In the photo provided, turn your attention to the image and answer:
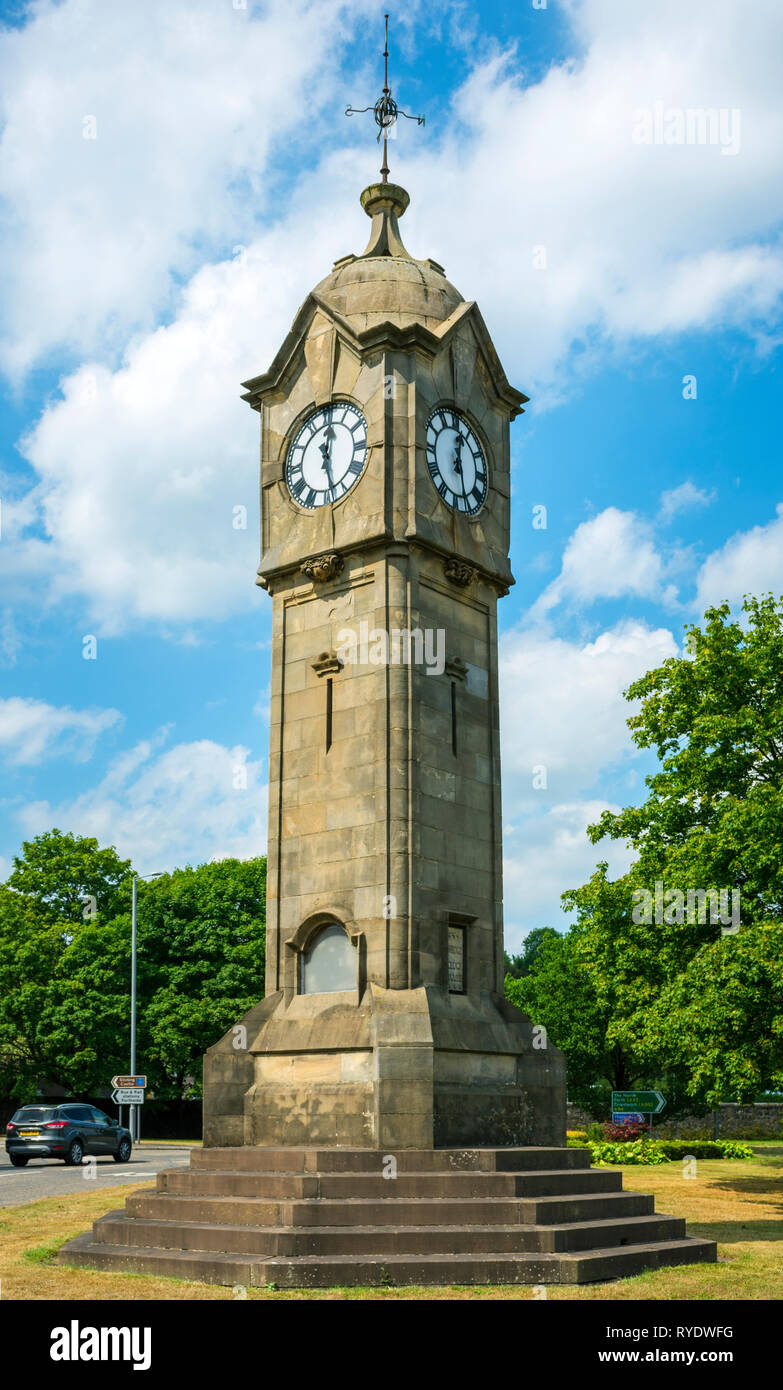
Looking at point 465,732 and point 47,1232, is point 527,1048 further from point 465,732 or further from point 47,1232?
point 47,1232

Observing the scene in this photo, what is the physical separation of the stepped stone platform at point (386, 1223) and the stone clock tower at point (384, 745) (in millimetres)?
840

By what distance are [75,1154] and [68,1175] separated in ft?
12.8

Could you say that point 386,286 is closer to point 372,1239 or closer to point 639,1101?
point 372,1239

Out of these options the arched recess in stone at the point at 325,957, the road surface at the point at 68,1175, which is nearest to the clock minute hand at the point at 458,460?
the arched recess in stone at the point at 325,957

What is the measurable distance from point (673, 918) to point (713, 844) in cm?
353

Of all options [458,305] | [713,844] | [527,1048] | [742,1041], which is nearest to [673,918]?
[713,844]

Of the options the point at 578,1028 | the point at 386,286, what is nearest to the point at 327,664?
the point at 386,286

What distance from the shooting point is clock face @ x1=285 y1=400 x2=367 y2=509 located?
1825cm

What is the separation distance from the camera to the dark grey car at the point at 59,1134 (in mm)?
32312

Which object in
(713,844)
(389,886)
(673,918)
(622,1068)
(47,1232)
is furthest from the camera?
(622,1068)

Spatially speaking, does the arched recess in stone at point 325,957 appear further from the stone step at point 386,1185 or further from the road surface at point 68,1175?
the road surface at point 68,1175

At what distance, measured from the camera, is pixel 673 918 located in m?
26.6

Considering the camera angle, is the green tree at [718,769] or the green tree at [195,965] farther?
the green tree at [195,965]

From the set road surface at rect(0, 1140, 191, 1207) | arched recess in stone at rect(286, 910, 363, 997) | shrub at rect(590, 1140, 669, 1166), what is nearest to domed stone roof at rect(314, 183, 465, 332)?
arched recess in stone at rect(286, 910, 363, 997)
